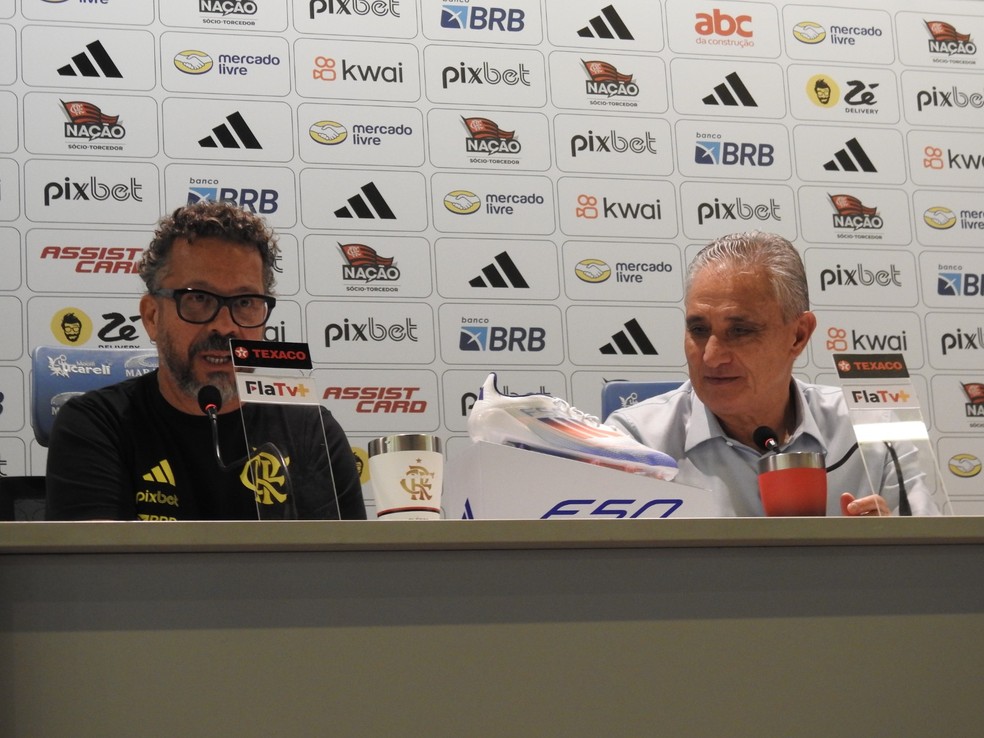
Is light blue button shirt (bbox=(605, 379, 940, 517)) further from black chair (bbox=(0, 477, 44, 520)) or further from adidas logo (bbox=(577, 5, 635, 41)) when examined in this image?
adidas logo (bbox=(577, 5, 635, 41))

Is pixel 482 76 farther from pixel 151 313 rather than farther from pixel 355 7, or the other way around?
pixel 151 313

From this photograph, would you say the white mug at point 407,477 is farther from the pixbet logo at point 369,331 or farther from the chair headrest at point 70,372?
the pixbet logo at point 369,331

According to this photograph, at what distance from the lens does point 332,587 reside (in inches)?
42.0

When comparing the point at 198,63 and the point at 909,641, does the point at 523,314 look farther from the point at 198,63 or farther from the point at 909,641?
A: the point at 909,641

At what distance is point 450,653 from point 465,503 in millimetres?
373

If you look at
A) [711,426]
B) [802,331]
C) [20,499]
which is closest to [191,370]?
[20,499]

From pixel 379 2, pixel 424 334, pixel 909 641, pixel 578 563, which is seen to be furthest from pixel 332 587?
pixel 379 2

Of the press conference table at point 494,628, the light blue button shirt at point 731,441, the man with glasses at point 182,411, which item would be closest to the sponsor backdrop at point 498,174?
the light blue button shirt at point 731,441

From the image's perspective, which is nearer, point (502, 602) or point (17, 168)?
point (502, 602)

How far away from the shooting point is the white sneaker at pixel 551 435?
1.42 meters

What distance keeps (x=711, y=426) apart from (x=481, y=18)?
2.44m

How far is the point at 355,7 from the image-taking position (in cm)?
418

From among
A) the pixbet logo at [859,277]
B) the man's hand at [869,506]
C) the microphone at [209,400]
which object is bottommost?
the man's hand at [869,506]

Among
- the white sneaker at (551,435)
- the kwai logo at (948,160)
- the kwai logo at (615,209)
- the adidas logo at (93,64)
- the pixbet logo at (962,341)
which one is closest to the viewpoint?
the white sneaker at (551,435)
